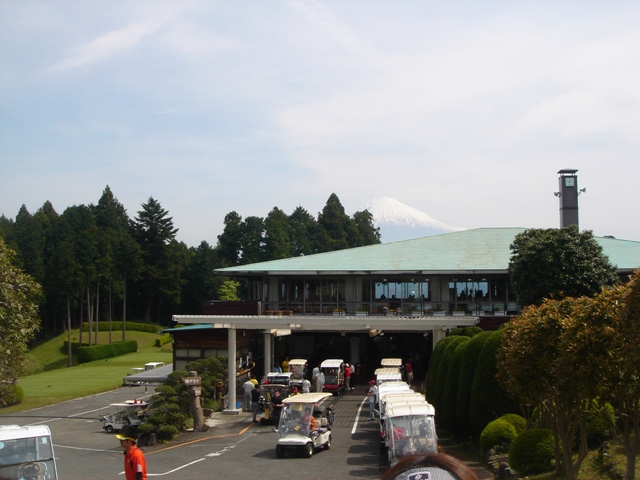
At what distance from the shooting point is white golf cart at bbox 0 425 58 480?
1357 centimetres

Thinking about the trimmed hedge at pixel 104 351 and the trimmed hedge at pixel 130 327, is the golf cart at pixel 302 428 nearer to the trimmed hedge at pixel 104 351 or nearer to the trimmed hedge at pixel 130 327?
the trimmed hedge at pixel 104 351

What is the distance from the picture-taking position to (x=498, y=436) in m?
17.3

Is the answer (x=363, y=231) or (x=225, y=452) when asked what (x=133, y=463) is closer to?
(x=225, y=452)

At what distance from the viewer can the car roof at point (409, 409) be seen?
17562mm

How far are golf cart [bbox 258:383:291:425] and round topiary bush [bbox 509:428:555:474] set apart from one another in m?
12.7

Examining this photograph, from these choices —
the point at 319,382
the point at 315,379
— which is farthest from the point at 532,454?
the point at 315,379

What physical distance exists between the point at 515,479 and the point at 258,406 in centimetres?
1410

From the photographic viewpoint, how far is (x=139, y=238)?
3499 inches

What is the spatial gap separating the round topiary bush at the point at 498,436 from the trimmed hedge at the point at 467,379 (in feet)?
7.92

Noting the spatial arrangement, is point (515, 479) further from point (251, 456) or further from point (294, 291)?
point (294, 291)

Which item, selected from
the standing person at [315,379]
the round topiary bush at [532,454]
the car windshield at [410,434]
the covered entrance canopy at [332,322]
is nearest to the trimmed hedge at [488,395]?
the car windshield at [410,434]

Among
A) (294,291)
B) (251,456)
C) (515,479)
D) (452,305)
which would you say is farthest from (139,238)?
(515,479)

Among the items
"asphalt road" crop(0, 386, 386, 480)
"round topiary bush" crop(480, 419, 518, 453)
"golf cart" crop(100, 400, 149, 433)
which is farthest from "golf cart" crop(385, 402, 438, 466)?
"golf cart" crop(100, 400, 149, 433)

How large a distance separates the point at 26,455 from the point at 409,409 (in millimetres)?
9039
